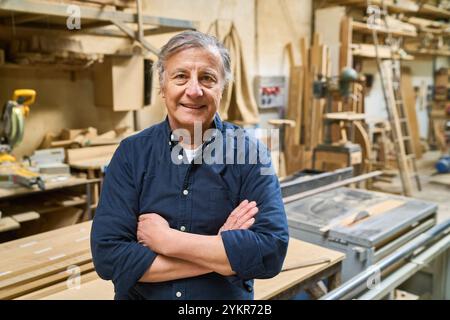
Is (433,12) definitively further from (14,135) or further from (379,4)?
(14,135)

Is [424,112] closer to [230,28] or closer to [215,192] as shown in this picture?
[230,28]

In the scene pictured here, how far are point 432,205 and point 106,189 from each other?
2.06 meters

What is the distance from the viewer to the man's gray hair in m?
0.90

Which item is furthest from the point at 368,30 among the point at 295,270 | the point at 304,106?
the point at 295,270

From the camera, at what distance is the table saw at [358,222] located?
1852mm

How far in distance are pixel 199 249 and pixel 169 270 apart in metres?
0.08

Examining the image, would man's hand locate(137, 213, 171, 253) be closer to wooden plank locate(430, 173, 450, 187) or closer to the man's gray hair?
the man's gray hair

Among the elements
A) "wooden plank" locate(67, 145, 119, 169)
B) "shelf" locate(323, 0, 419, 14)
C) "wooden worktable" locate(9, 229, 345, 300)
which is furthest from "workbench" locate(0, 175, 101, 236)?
"shelf" locate(323, 0, 419, 14)

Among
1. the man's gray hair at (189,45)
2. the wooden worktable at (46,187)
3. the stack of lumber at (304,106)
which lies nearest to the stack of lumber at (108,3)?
the wooden worktable at (46,187)

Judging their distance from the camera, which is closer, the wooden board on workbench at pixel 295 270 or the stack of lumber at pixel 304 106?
the wooden board on workbench at pixel 295 270

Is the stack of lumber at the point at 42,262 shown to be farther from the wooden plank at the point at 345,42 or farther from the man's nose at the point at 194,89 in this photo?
the wooden plank at the point at 345,42

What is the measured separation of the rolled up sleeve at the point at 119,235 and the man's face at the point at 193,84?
6.9 inches
